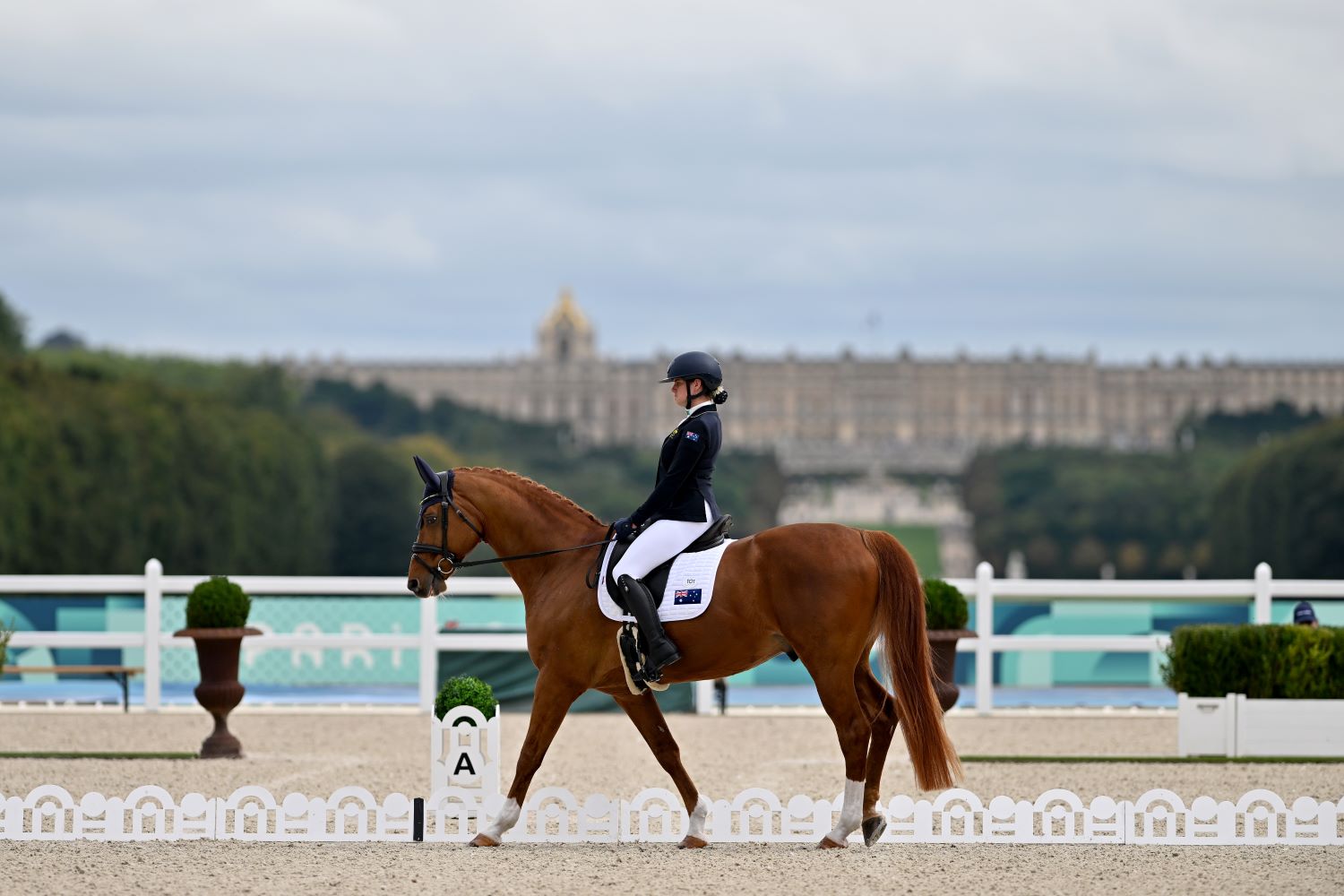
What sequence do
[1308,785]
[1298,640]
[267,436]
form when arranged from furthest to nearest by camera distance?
[267,436] < [1298,640] < [1308,785]

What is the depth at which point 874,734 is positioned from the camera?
9.28 m

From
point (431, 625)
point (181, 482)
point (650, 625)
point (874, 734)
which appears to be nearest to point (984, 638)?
point (431, 625)

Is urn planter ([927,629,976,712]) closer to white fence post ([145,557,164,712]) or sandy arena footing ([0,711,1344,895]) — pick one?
sandy arena footing ([0,711,1344,895])

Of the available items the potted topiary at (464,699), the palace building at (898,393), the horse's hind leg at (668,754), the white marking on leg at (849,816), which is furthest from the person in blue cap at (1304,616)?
the palace building at (898,393)

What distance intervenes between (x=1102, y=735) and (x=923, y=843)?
6745 mm

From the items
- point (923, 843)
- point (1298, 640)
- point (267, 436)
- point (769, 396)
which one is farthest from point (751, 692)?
point (769, 396)

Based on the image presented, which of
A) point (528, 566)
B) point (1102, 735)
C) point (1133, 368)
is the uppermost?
point (1133, 368)

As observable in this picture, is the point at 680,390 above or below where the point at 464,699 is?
above

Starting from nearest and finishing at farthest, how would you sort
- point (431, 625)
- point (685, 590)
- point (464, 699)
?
Result: point (685, 590), point (464, 699), point (431, 625)

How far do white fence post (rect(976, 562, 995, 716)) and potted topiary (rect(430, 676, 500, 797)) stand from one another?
22.3ft

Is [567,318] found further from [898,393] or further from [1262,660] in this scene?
[1262,660]

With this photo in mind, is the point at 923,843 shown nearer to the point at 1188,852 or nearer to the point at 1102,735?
the point at 1188,852

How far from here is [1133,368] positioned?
159500 mm

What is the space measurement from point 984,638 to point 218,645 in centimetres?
603
